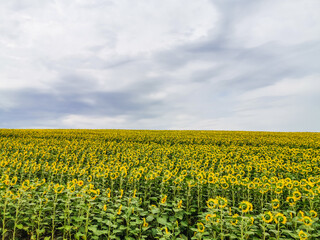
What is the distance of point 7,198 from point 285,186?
704 cm

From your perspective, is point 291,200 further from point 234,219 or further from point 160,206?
point 160,206

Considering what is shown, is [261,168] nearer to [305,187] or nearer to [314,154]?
[305,187]

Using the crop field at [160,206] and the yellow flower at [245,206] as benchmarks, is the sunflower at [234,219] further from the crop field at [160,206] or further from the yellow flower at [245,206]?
the yellow flower at [245,206]

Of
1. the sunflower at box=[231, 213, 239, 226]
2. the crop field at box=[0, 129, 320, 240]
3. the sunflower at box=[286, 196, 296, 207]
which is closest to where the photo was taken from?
the sunflower at box=[231, 213, 239, 226]

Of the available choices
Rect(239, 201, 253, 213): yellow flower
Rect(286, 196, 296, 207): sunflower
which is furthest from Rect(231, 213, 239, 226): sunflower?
Rect(286, 196, 296, 207): sunflower

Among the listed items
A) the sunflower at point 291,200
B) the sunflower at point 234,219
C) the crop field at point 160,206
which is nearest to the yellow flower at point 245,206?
the crop field at point 160,206

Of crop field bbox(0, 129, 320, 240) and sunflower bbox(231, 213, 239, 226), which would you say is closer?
sunflower bbox(231, 213, 239, 226)

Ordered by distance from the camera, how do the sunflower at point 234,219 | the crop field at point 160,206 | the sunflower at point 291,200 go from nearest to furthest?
the sunflower at point 234,219
the crop field at point 160,206
the sunflower at point 291,200

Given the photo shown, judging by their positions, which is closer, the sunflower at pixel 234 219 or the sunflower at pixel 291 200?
the sunflower at pixel 234 219

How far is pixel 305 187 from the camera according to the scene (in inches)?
219

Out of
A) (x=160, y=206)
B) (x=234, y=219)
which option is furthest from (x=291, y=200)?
(x=160, y=206)

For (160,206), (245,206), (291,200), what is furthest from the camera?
(160,206)

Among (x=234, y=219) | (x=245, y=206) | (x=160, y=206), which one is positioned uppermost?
(x=245, y=206)

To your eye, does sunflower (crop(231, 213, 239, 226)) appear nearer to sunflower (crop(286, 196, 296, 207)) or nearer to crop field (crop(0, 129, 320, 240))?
crop field (crop(0, 129, 320, 240))
